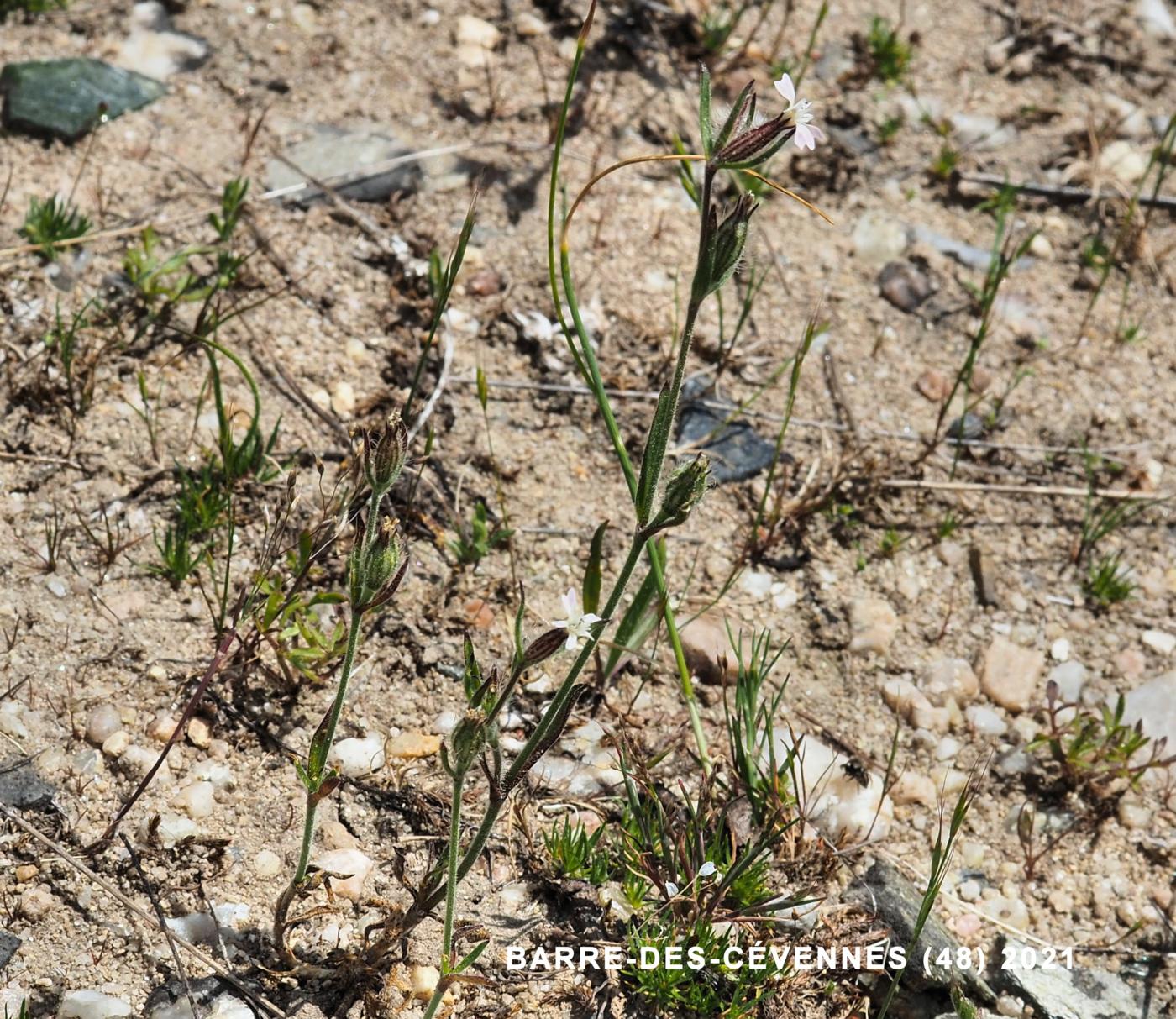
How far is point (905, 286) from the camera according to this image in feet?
13.1

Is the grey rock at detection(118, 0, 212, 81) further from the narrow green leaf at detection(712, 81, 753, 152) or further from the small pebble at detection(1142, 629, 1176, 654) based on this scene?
the small pebble at detection(1142, 629, 1176, 654)

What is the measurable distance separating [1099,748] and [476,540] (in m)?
1.71

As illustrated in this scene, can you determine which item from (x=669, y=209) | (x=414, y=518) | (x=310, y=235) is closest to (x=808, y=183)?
(x=669, y=209)

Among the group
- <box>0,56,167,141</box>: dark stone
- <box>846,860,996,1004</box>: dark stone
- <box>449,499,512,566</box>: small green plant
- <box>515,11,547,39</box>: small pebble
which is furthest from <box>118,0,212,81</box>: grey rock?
<box>846,860,996,1004</box>: dark stone

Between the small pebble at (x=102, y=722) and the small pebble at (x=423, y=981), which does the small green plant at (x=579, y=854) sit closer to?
the small pebble at (x=423, y=981)

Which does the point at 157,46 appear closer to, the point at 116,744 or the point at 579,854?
the point at 116,744

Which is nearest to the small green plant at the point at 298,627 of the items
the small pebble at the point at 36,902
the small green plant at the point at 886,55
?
the small pebble at the point at 36,902

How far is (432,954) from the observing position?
246 cm

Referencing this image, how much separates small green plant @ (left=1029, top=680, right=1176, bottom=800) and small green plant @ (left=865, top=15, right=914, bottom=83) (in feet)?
8.43

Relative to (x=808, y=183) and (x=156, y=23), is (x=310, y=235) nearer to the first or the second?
(x=156, y=23)

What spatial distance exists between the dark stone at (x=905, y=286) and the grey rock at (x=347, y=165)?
1.63 metres

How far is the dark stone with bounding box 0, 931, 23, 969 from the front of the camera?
221cm

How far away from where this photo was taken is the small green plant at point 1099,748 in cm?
297

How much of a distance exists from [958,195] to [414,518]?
2491mm
